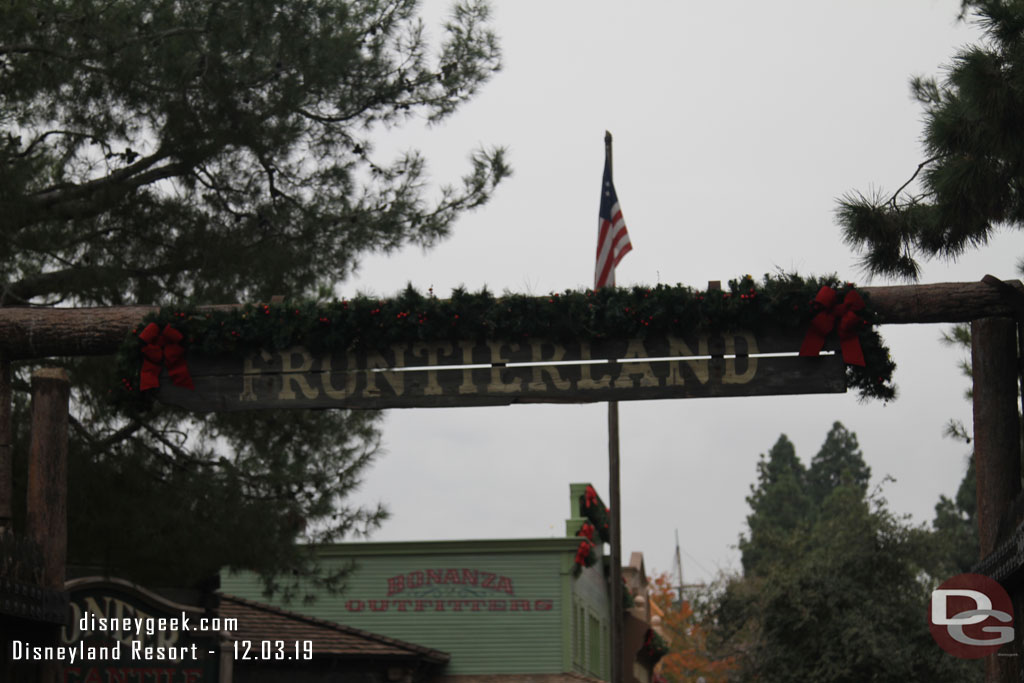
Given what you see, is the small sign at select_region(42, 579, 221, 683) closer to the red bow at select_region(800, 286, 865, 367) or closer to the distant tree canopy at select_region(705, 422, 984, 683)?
the red bow at select_region(800, 286, 865, 367)

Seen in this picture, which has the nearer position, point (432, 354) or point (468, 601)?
point (432, 354)

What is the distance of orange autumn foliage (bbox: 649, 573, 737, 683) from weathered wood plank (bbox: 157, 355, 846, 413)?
35626 mm

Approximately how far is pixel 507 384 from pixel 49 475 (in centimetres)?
387

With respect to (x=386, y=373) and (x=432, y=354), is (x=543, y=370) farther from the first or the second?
(x=386, y=373)

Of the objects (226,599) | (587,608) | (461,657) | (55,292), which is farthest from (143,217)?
(587,608)

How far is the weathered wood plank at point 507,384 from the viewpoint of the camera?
10383 millimetres

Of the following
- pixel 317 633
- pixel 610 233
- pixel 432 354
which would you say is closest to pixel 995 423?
pixel 432 354

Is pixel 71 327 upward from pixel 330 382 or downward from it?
upward

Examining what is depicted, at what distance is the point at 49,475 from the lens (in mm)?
10961

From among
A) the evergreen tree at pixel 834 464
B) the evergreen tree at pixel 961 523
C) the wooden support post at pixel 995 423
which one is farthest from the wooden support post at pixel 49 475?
the evergreen tree at pixel 834 464

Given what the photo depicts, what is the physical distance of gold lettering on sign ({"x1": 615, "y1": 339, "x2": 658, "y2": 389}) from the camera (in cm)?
1045

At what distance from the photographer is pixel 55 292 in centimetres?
1336

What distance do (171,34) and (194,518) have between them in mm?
4954

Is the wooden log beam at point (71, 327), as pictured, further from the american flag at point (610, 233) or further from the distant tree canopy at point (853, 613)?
the distant tree canopy at point (853, 613)
